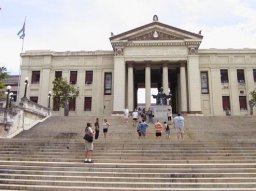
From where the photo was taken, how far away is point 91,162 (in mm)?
12039

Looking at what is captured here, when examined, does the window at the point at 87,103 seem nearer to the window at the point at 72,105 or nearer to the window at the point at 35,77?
the window at the point at 72,105

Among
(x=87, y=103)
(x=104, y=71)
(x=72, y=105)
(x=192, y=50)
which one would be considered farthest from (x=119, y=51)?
(x=72, y=105)

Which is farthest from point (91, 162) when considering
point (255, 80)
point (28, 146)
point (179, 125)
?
point (255, 80)

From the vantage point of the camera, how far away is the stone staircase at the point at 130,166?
982 cm

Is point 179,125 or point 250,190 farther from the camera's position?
point 179,125

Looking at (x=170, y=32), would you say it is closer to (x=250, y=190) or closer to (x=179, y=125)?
(x=179, y=125)

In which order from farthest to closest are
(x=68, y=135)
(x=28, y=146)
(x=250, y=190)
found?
(x=68, y=135) < (x=28, y=146) < (x=250, y=190)

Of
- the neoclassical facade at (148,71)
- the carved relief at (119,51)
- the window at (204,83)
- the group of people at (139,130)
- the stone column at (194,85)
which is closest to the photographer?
the group of people at (139,130)

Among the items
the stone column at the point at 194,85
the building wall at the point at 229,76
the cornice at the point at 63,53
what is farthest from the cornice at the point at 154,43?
the cornice at the point at 63,53

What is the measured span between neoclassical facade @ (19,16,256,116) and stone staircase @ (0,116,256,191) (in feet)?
83.7

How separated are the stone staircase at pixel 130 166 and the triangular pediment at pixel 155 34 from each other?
2871 centimetres

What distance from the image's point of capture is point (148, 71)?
41688 mm

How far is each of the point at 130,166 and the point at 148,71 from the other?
31075 millimetres

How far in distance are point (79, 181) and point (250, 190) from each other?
5594mm
